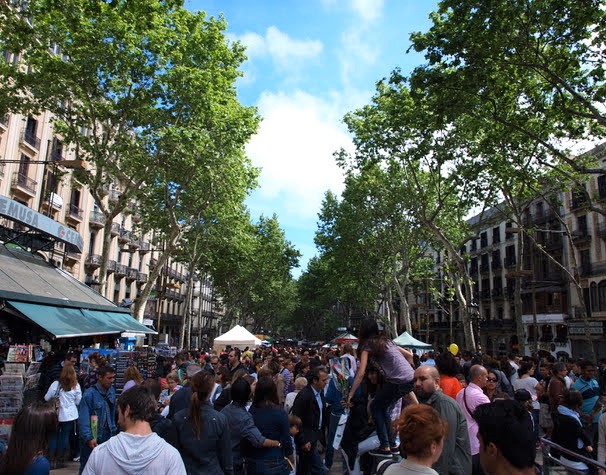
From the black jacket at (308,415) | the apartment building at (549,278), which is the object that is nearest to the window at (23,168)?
the apartment building at (549,278)

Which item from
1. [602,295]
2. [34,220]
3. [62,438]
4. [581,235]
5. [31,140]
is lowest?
[62,438]

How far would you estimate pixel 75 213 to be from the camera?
3444 cm

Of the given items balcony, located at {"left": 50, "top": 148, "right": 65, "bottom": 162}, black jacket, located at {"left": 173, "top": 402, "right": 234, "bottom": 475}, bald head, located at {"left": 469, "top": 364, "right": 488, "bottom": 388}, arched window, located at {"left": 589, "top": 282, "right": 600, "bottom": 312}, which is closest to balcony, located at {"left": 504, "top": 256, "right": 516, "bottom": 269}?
arched window, located at {"left": 589, "top": 282, "right": 600, "bottom": 312}

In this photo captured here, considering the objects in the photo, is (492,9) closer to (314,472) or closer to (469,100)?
(469,100)

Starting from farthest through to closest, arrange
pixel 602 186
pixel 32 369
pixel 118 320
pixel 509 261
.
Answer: pixel 509 261, pixel 602 186, pixel 118 320, pixel 32 369

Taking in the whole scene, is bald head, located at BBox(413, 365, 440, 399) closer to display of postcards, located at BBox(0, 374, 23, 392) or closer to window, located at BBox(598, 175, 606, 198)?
display of postcards, located at BBox(0, 374, 23, 392)

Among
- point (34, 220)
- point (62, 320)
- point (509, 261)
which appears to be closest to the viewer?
point (62, 320)

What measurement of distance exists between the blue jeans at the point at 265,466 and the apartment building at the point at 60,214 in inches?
449

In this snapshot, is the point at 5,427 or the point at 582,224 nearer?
the point at 5,427

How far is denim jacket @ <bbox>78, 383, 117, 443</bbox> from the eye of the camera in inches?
250

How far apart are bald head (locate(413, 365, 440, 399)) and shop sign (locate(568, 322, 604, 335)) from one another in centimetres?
3555

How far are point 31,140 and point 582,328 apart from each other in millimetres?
39282

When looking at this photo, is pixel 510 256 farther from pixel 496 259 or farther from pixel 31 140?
pixel 31 140

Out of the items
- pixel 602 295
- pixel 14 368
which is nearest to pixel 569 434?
pixel 14 368
